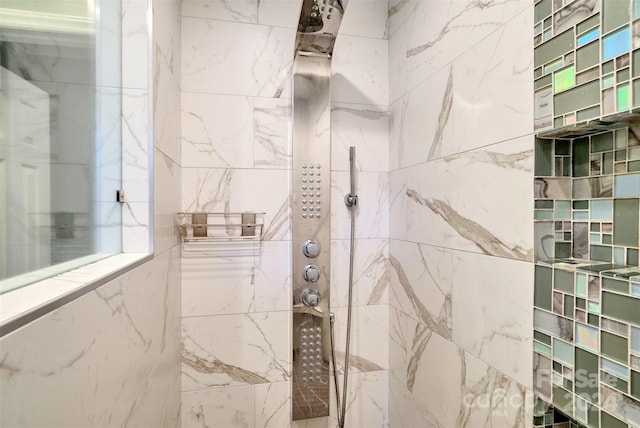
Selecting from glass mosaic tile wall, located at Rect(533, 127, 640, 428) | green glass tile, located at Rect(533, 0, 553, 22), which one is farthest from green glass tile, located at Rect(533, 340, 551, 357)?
green glass tile, located at Rect(533, 0, 553, 22)

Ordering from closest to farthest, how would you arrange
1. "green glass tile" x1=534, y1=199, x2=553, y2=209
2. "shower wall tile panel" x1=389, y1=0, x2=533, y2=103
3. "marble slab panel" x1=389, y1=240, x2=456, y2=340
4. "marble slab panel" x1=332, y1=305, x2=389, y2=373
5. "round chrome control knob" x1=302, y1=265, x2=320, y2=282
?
"green glass tile" x1=534, y1=199, x2=553, y2=209 < "shower wall tile panel" x1=389, y1=0, x2=533, y2=103 < "marble slab panel" x1=389, y1=240, x2=456, y2=340 < "round chrome control knob" x1=302, y1=265, x2=320, y2=282 < "marble slab panel" x1=332, y1=305, x2=389, y2=373

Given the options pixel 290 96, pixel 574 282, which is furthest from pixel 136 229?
pixel 574 282

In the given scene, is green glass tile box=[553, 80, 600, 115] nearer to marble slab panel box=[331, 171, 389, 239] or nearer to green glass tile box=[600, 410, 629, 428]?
green glass tile box=[600, 410, 629, 428]

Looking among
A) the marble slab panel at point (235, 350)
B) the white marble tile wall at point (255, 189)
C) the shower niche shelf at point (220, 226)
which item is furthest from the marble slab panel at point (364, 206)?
the marble slab panel at point (235, 350)

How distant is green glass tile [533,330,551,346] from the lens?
0.76m

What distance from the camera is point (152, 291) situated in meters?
A: 0.92

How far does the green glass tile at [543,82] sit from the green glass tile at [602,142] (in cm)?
16

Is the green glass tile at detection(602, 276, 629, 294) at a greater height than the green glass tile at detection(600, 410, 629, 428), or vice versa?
the green glass tile at detection(602, 276, 629, 294)

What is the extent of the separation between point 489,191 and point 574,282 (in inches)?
12.8

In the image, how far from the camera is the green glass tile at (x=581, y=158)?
2.50 ft

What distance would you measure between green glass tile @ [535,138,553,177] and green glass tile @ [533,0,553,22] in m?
0.29

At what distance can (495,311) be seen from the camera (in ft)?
3.02

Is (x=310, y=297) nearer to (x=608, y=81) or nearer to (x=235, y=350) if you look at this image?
(x=235, y=350)

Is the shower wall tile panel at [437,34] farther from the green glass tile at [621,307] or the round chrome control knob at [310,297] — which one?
the round chrome control knob at [310,297]
